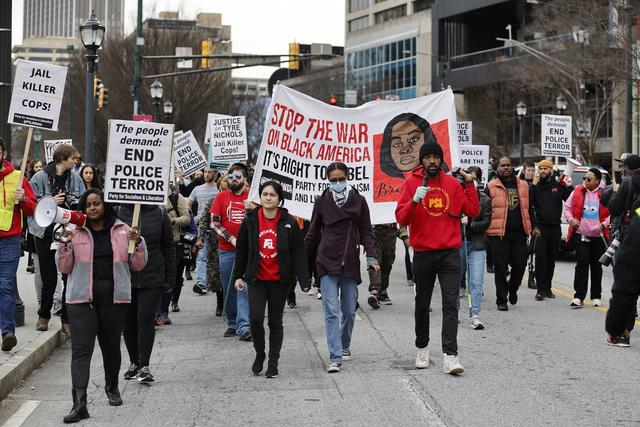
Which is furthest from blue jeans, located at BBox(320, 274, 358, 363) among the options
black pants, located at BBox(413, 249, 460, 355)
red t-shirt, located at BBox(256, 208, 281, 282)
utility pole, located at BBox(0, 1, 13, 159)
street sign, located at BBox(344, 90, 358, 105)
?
street sign, located at BBox(344, 90, 358, 105)

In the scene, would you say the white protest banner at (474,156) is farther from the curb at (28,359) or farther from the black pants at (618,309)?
the curb at (28,359)

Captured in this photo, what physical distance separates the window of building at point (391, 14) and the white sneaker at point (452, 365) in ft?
278

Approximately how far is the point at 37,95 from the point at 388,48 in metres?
81.1

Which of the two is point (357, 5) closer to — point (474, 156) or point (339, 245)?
point (474, 156)

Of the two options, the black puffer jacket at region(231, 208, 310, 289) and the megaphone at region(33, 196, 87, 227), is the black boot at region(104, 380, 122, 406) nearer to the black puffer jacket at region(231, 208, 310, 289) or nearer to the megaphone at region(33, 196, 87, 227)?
the megaphone at region(33, 196, 87, 227)

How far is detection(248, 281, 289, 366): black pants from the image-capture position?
917 cm

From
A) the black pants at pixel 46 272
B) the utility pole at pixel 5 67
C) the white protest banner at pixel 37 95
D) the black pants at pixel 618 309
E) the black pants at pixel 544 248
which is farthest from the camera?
the black pants at pixel 544 248

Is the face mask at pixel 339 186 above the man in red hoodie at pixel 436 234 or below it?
above

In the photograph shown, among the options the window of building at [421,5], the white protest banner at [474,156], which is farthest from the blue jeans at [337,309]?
the window of building at [421,5]

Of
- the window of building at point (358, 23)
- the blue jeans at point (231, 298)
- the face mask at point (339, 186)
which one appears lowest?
the blue jeans at point (231, 298)

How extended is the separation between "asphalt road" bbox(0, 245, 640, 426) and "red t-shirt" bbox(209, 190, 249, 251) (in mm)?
1099

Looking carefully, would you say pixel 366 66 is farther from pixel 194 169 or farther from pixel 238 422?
pixel 238 422

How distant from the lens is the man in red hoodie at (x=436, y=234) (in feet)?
29.7

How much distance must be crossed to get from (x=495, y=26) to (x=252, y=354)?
217 feet
